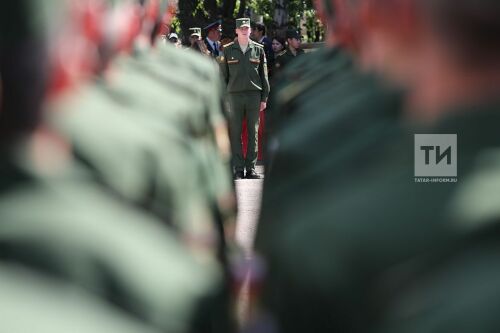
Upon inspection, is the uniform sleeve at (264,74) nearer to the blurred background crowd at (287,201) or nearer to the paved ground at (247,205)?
the paved ground at (247,205)

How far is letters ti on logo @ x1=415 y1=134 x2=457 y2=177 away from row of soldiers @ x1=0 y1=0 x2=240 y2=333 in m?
0.25

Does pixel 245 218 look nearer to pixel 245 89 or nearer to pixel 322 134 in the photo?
pixel 245 89

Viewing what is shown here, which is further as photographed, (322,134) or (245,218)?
(245,218)

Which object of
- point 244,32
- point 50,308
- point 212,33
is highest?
point 244,32

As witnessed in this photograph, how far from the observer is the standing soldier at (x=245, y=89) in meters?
5.59

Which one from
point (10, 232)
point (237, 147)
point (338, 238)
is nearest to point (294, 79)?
point (338, 238)

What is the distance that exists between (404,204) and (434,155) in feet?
0.20

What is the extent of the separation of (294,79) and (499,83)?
0.56 metres

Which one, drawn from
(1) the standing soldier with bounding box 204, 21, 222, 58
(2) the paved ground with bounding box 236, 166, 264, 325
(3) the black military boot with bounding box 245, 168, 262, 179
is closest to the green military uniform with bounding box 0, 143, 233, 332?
(2) the paved ground with bounding box 236, 166, 264, 325

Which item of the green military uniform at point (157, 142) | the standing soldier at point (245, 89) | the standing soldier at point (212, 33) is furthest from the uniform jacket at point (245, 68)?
the green military uniform at point (157, 142)

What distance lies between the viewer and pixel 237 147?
19.1 ft

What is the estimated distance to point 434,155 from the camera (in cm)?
69

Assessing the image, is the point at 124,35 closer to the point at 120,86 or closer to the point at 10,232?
the point at 120,86

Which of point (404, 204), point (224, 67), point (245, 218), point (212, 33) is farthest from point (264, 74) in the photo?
point (404, 204)
